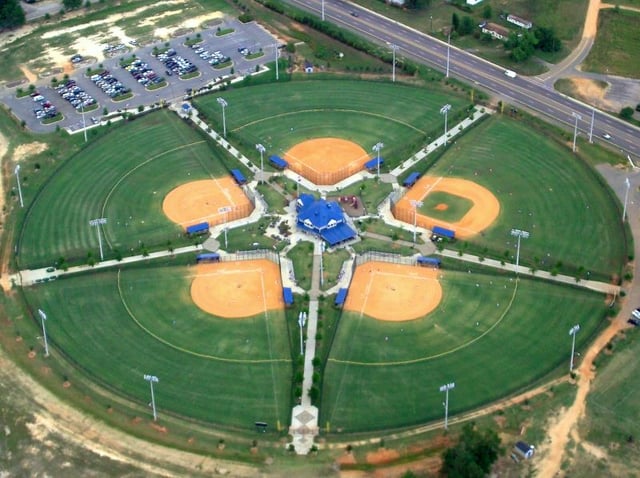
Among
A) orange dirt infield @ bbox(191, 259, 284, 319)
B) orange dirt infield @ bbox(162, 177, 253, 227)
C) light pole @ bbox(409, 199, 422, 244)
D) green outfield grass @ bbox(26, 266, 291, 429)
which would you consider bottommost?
green outfield grass @ bbox(26, 266, 291, 429)

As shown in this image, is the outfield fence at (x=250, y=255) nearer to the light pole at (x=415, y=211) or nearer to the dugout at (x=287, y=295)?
the dugout at (x=287, y=295)

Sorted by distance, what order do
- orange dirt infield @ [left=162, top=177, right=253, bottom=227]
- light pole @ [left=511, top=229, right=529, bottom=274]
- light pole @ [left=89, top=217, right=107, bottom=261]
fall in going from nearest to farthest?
light pole @ [left=511, top=229, right=529, bottom=274] → light pole @ [left=89, top=217, right=107, bottom=261] → orange dirt infield @ [left=162, top=177, right=253, bottom=227]

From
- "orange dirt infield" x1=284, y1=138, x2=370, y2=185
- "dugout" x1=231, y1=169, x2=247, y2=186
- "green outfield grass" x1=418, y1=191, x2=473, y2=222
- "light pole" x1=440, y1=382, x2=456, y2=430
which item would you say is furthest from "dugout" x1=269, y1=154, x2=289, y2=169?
"light pole" x1=440, y1=382, x2=456, y2=430

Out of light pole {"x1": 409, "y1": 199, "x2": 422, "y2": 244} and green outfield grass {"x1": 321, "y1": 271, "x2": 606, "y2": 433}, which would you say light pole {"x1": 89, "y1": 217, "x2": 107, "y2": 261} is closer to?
green outfield grass {"x1": 321, "y1": 271, "x2": 606, "y2": 433}

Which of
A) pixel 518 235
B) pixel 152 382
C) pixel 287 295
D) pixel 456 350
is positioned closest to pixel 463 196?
pixel 518 235

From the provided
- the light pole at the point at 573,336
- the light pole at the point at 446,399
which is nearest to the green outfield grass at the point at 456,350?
the light pole at the point at 573,336

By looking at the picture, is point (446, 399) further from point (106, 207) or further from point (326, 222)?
point (106, 207)
